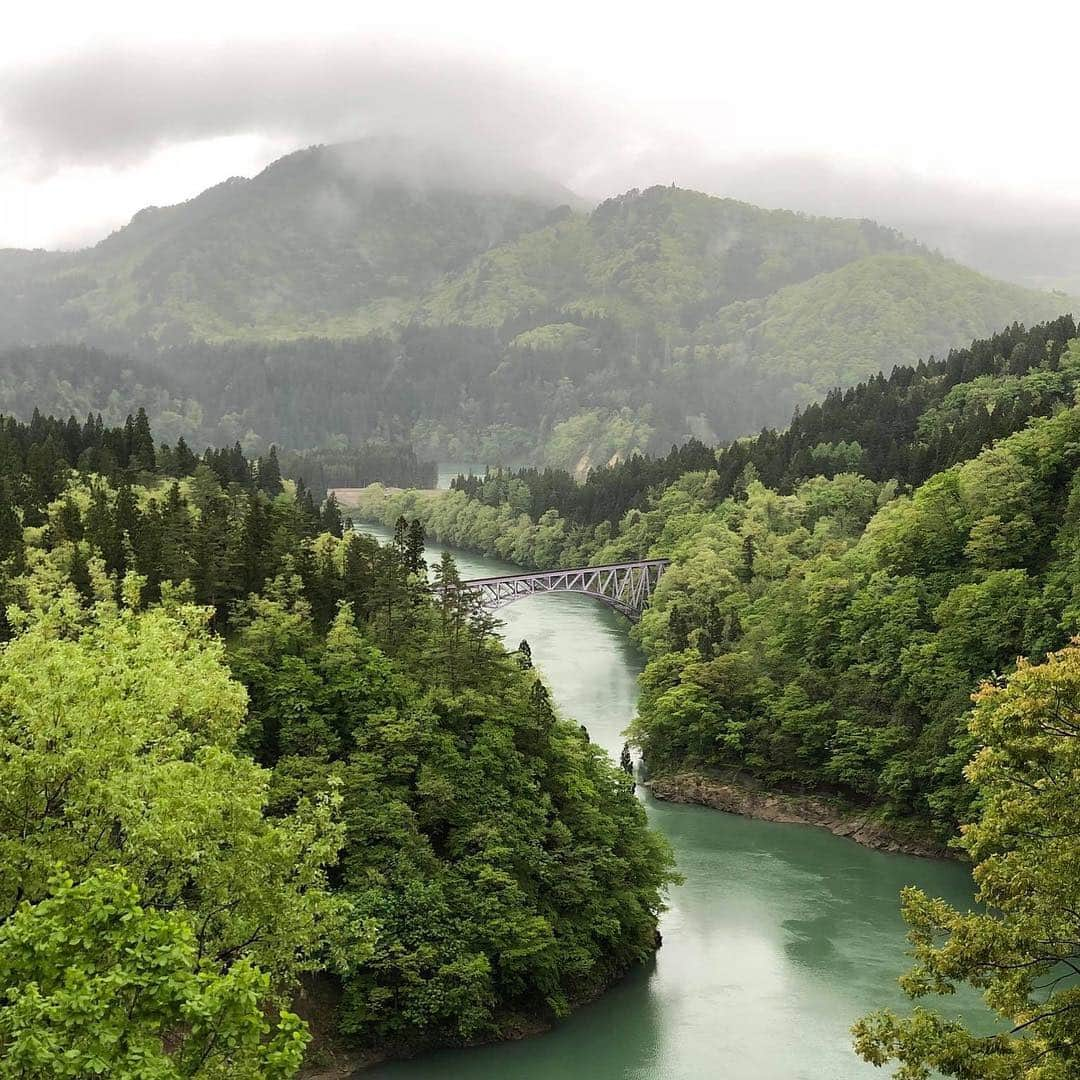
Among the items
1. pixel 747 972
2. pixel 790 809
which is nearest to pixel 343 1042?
pixel 747 972

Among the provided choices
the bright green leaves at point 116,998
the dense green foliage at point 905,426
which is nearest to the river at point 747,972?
the bright green leaves at point 116,998

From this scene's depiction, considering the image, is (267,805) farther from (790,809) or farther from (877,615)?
(877,615)

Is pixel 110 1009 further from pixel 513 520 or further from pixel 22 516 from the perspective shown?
pixel 513 520

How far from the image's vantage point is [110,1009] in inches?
669

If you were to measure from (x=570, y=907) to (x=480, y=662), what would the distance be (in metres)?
10.6

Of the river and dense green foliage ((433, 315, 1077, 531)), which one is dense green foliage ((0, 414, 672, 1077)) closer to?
the river

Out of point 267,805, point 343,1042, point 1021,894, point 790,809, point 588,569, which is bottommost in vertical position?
point 790,809

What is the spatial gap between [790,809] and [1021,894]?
4347 centimetres

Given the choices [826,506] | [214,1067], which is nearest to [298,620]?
[214,1067]

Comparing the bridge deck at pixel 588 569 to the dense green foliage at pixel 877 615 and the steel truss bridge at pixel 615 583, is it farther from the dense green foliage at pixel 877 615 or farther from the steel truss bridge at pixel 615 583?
the dense green foliage at pixel 877 615

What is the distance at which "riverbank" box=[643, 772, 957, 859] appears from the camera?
199 feet

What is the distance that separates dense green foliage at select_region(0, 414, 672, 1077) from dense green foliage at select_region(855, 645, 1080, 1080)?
11840 millimetres

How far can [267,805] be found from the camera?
114 feet

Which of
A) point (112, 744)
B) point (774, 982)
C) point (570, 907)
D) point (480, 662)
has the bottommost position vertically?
point (774, 982)
